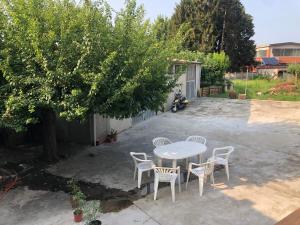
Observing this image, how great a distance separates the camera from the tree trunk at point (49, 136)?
363 inches

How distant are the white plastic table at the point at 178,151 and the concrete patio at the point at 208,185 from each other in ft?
2.44

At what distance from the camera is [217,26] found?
33.6 metres

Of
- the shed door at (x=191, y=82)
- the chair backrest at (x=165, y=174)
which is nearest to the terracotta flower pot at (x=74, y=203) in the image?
the chair backrest at (x=165, y=174)

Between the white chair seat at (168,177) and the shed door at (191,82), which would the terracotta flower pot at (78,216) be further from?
the shed door at (191,82)

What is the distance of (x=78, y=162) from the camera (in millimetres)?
9641

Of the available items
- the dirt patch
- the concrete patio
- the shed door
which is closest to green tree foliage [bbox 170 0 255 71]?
the shed door

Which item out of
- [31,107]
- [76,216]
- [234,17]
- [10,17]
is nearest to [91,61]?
[31,107]

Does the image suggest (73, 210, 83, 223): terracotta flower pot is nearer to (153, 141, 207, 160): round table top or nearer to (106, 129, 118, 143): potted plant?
(153, 141, 207, 160): round table top

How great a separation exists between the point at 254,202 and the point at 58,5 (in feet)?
21.4

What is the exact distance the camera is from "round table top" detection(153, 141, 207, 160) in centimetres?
784

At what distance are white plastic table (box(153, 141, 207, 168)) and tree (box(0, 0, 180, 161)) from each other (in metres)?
1.37

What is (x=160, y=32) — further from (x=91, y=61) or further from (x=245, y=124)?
Result: (x=245, y=124)

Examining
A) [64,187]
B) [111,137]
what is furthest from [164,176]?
[111,137]

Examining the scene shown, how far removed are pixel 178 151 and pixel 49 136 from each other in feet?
13.6
